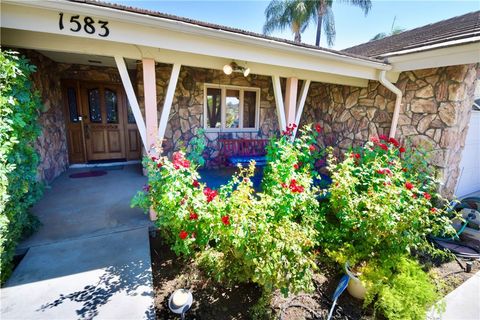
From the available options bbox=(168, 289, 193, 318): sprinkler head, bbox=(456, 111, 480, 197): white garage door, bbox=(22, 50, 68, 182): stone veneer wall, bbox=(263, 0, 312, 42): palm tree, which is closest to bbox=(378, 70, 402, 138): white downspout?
bbox=(456, 111, 480, 197): white garage door

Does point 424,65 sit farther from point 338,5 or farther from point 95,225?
point 338,5

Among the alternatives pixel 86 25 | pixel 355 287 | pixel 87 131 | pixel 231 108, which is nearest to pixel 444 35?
pixel 231 108

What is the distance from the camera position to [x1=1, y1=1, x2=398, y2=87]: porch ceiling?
7.22ft

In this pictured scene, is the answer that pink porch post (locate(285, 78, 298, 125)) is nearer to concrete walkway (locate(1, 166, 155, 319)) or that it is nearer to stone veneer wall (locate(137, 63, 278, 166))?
stone veneer wall (locate(137, 63, 278, 166))

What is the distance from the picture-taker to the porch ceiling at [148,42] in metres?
2.20

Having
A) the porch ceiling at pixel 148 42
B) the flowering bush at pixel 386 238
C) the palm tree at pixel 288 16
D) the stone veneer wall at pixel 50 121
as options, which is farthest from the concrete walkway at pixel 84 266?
the palm tree at pixel 288 16

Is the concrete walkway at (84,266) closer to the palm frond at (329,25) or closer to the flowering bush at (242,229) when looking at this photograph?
the flowering bush at (242,229)

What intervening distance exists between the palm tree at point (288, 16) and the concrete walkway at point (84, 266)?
12.5 meters

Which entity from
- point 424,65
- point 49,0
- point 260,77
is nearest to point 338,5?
point 260,77

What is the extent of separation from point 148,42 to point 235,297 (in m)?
2.92

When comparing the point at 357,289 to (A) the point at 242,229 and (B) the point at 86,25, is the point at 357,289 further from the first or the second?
(B) the point at 86,25

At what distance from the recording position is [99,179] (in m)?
4.65

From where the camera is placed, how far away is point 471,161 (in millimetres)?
4332

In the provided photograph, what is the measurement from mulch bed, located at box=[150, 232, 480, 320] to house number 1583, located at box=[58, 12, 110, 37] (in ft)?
8.39
